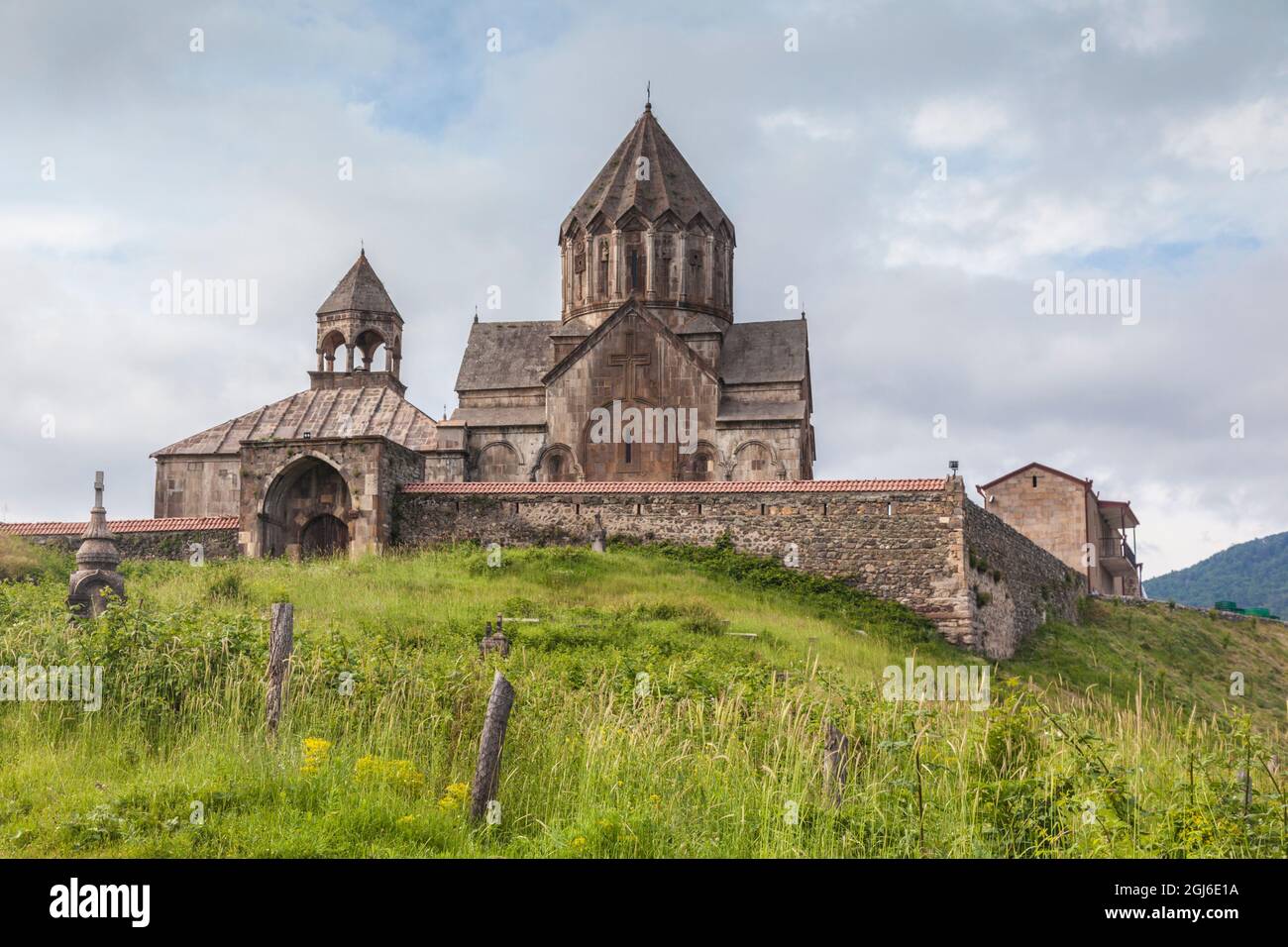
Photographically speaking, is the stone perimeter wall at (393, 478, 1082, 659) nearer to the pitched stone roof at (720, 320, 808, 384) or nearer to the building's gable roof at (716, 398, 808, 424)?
the building's gable roof at (716, 398, 808, 424)

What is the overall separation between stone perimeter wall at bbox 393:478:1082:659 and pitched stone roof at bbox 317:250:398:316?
427 inches

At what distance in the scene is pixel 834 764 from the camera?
613cm

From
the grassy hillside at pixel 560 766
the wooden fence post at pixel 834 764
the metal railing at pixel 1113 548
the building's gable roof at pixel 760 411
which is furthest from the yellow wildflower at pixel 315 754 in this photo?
the metal railing at pixel 1113 548

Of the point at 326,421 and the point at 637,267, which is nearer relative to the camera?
the point at 637,267

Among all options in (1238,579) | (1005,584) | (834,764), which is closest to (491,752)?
(834,764)

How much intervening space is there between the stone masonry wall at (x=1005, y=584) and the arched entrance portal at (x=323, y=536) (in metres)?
9.97

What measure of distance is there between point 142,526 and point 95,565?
6.68 metres

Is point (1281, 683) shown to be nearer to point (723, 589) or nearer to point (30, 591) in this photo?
point (723, 589)

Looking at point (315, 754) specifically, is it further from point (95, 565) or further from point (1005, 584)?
point (1005, 584)

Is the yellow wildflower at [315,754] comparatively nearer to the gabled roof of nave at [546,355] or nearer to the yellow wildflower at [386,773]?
the yellow wildflower at [386,773]

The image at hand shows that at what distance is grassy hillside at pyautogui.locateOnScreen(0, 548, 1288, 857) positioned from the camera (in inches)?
211

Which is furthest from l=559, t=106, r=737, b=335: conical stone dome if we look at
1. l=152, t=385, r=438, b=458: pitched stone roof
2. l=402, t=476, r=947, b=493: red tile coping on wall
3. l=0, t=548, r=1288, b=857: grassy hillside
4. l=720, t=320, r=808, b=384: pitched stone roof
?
l=0, t=548, r=1288, b=857: grassy hillside
